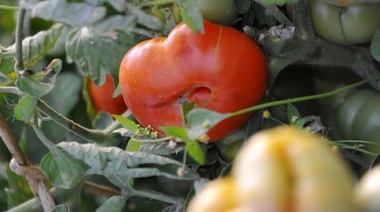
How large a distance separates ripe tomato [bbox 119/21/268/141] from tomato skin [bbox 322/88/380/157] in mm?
116

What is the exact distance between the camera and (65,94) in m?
1.03

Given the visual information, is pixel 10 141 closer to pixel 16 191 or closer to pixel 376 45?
pixel 16 191

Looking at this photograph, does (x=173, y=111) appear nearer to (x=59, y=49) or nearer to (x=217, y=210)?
(x=217, y=210)

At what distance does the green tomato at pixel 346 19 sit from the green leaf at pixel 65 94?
0.45m

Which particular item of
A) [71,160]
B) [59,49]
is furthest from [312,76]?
[59,49]

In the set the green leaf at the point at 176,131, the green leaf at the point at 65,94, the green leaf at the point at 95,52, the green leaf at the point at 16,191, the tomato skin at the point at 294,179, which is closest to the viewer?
the tomato skin at the point at 294,179

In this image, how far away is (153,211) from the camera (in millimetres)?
834

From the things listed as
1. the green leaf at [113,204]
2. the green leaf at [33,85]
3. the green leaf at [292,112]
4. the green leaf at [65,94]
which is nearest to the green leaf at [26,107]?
the green leaf at [33,85]

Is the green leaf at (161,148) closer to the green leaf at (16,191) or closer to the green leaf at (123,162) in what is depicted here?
the green leaf at (123,162)

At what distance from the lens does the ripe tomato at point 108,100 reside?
3.18 ft

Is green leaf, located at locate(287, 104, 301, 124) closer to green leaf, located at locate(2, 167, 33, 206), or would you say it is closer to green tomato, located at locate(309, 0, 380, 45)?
green tomato, located at locate(309, 0, 380, 45)

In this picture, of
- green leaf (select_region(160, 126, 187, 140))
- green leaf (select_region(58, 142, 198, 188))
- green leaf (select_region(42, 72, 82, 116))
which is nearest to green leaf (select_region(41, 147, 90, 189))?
green leaf (select_region(58, 142, 198, 188))

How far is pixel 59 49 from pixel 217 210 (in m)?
0.63

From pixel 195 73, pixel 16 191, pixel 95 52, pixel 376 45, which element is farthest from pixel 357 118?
pixel 16 191
